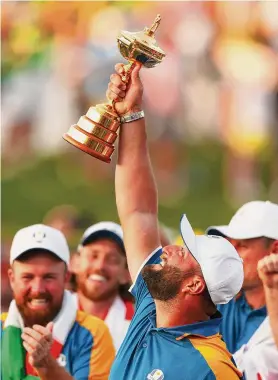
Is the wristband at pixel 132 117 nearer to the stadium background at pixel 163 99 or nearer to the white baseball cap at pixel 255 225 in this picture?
the white baseball cap at pixel 255 225

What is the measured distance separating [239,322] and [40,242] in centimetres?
114

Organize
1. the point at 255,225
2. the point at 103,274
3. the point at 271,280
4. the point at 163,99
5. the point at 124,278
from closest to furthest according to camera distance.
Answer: the point at 271,280
the point at 255,225
the point at 103,274
the point at 124,278
the point at 163,99

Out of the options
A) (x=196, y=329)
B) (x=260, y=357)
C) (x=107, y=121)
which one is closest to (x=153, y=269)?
(x=196, y=329)

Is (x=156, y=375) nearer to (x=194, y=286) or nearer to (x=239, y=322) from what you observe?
(x=194, y=286)

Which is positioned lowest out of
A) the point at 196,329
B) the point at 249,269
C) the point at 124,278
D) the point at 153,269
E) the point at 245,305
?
the point at 196,329

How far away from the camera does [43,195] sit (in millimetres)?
20453

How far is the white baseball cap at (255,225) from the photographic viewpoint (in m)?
6.24

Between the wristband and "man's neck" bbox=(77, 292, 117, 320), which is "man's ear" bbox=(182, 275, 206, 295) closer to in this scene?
the wristband

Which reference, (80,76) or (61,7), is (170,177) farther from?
(61,7)

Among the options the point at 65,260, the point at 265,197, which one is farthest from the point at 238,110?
the point at 65,260

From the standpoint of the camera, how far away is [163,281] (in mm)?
4746

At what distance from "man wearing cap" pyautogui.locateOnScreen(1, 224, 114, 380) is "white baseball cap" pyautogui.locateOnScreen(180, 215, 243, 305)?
1230 mm

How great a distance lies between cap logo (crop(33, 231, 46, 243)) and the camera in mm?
6141

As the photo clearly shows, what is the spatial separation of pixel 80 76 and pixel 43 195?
2.16 m
